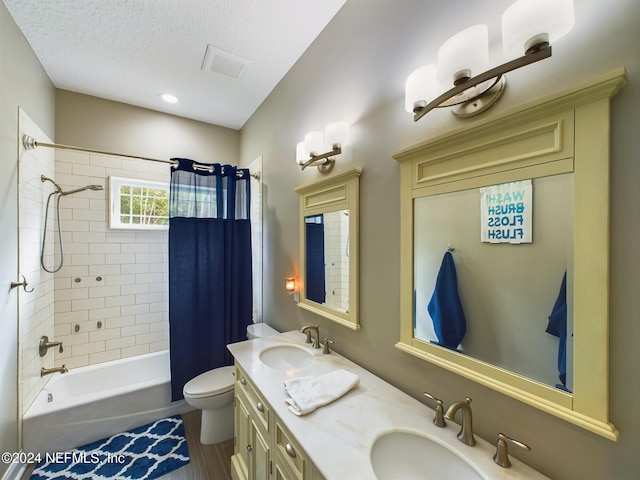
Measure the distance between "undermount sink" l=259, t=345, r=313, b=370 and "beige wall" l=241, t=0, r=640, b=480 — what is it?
212 mm

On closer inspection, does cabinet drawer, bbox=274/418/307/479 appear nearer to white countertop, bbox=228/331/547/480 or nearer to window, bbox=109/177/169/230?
white countertop, bbox=228/331/547/480

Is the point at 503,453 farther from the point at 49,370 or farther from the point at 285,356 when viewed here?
the point at 49,370

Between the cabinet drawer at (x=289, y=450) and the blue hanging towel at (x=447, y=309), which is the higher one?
the blue hanging towel at (x=447, y=309)

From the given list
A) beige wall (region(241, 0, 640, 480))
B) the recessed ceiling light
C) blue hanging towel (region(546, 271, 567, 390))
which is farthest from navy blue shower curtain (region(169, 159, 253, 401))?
blue hanging towel (region(546, 271, 567, 390))

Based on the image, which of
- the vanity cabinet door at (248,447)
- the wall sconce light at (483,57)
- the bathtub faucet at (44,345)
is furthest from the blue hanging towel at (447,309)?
the bathtub faucet at (44,345)

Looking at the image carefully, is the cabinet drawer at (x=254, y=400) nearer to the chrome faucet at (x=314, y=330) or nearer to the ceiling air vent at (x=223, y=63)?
the chrome faucet at (x=314, y=330)

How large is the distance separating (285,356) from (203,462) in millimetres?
955

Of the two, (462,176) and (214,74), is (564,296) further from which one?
(214,74)

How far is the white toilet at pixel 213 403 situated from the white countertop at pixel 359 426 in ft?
2.69

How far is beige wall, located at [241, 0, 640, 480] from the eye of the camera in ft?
2.10

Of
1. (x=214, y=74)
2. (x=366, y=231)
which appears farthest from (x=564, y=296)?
(x=214, y=74)

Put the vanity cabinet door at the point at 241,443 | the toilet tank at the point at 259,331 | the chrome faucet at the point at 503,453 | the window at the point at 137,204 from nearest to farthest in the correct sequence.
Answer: the chrome faucet at the point at 503,453 → the vanity cabinet door at the point at 241,443 → the toilet tank at the point at 259,331 → the window at the point at 137,204

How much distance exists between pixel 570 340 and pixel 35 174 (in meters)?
3.27

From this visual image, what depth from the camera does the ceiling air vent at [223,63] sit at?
192 cm
